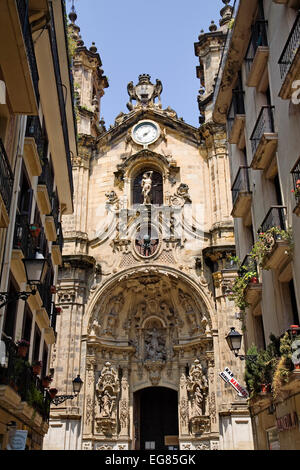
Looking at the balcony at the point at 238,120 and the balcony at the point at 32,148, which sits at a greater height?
the balcony at the point at 238,120

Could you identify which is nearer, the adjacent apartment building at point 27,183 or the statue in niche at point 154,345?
the adjacent apartment building at point 27,183

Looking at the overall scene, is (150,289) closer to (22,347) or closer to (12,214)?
(22,347)

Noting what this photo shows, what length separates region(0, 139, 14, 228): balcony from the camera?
9328 millimetres

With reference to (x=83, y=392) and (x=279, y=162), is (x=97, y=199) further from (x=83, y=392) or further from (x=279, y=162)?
(x=279, y=162)

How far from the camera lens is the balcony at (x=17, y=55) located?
308 inches

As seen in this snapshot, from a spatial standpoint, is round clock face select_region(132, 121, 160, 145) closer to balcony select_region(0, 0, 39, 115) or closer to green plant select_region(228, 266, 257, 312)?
green plant select_region(228, 266, 257, 312)

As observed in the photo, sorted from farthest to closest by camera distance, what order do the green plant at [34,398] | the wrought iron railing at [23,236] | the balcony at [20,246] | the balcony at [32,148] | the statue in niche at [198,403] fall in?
the statue in niche at [198,403]
the balcony at [32,148]
the green plant at [34,398]
the wrought iron railing at [23,236]
the balcony at [20,246]

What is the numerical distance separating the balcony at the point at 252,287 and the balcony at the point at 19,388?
18.6 ft

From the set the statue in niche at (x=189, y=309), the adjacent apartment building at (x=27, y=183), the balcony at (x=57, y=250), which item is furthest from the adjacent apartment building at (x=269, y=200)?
the statue in niche at (x=189, y=309)

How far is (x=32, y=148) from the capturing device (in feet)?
39.4

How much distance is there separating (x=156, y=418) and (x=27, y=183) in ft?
51.7

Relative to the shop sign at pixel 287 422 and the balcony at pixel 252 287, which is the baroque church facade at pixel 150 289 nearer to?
the balcony at pixel 252 287

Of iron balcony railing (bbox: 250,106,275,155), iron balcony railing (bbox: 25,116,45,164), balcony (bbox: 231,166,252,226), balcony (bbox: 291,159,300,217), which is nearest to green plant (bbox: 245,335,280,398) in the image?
balcony (bbox: 291,159,300,217)

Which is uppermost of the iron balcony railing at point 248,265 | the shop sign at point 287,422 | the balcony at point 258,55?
the balcony at point 258,55
